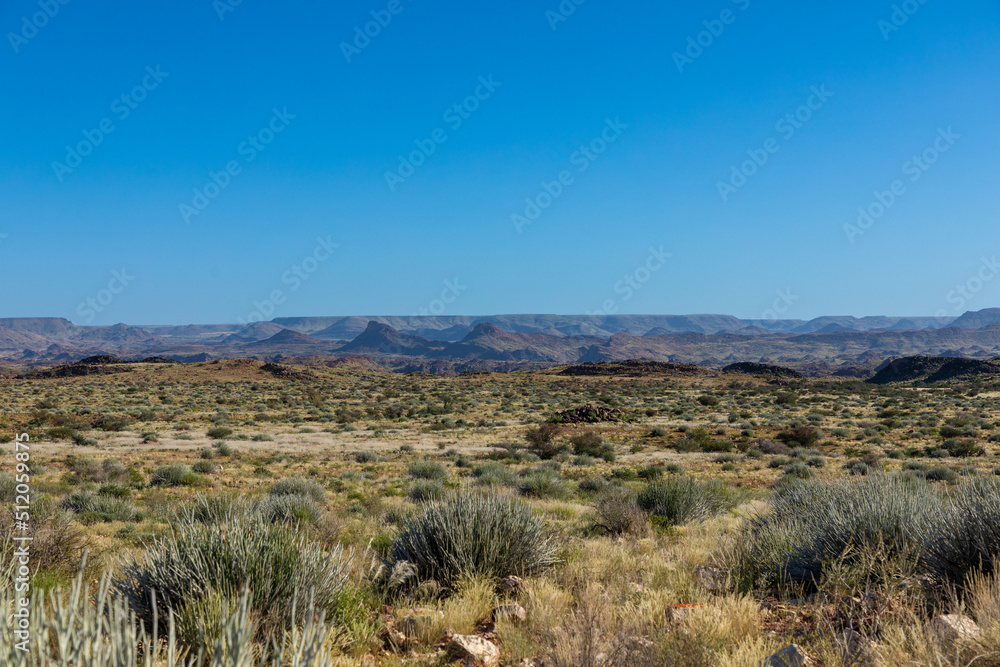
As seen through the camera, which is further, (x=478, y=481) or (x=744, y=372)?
(x=744, y=372)

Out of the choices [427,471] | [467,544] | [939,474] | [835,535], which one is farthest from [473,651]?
[939,474]

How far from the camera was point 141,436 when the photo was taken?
25.6 meters

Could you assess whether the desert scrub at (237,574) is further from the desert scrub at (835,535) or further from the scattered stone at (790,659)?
the desert scrub at (835,535)

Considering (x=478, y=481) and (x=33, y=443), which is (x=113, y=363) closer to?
(x=33, y=443)

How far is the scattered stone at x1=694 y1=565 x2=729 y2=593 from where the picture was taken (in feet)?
16.8

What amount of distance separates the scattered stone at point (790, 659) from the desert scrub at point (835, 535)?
1.36 metres

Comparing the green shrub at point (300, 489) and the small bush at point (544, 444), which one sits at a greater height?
the green shrub at point (300, 489)

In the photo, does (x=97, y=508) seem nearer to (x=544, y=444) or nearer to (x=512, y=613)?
(x=512, y=613)

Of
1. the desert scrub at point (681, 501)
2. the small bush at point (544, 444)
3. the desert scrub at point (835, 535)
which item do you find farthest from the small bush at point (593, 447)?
the desert scrub at point (835, 535)

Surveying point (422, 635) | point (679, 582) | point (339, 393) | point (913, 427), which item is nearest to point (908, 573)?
point (679, 582)

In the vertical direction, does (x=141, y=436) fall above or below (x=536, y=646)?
below

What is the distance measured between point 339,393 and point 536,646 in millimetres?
54017

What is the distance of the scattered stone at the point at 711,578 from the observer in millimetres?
5121

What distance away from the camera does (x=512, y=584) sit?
5.31 m
